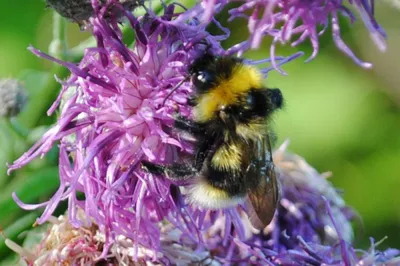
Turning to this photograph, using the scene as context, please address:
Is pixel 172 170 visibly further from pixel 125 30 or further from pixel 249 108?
pixel 125 30

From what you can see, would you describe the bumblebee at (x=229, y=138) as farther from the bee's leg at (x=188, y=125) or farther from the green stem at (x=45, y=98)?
the green stem at (x=45, y=98)

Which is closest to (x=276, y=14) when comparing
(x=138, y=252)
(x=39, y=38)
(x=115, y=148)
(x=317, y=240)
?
(x=115, y=148)

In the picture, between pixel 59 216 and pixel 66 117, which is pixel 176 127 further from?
pixel 59 216

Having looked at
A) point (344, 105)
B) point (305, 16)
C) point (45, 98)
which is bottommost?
point (344, 105)

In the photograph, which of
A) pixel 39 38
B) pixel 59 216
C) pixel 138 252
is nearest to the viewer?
pixel 138 252

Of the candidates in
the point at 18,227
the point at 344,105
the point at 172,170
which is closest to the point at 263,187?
the point at 172,170

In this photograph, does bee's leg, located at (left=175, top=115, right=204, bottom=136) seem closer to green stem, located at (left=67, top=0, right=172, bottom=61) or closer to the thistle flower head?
green stem, located at (left=67, top=0, right=172, bottom=61)
